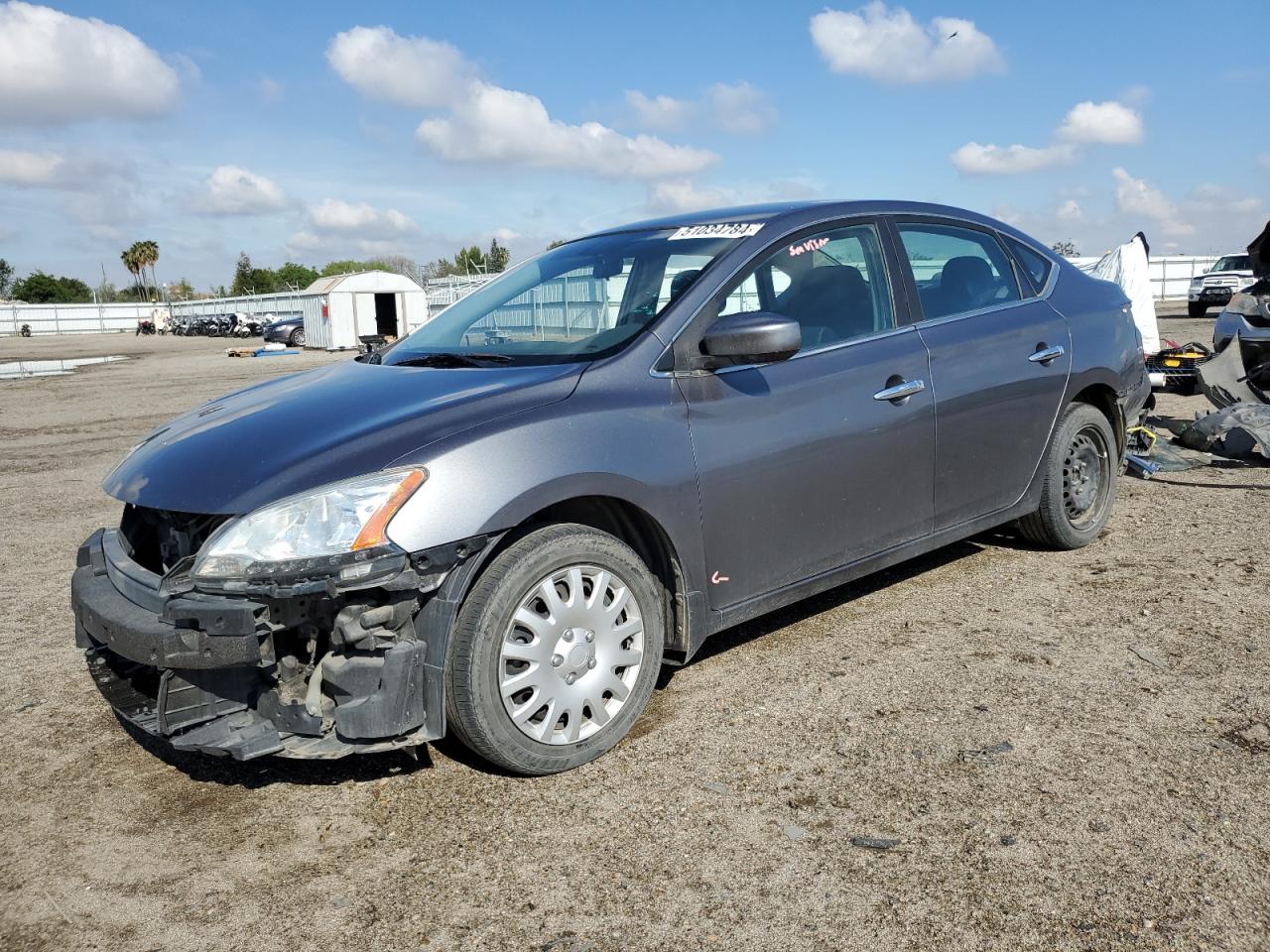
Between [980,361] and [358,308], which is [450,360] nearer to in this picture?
[980,361]

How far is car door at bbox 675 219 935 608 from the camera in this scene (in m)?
3.56

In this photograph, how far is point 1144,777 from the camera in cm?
302

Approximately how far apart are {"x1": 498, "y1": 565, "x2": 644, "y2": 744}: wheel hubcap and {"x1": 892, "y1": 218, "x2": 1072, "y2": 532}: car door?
170 centimetres

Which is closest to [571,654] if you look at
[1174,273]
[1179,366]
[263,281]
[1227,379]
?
[1227,379]

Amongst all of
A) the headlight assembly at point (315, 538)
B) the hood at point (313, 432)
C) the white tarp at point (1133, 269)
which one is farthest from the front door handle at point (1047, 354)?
the white tarp at point (1133, 269)

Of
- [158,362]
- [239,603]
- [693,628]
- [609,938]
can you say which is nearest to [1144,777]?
[693,628]

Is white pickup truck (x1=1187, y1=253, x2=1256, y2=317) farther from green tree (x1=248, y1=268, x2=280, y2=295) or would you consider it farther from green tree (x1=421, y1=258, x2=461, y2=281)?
green tree (x1=248, y1=268, x2=280, y2=295)

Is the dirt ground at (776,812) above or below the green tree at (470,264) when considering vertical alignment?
below

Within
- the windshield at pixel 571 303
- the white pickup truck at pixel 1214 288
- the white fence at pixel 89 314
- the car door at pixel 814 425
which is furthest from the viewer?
the white fence at pixel 89 314

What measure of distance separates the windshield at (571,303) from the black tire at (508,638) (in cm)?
71

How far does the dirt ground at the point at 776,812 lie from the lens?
246 centimetres

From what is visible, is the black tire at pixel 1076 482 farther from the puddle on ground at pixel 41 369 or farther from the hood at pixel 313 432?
the puddle on ground at pixel 41 369

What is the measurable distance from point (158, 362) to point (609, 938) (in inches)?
1309

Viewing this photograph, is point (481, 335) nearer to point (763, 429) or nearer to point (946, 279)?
point (763, 429)
